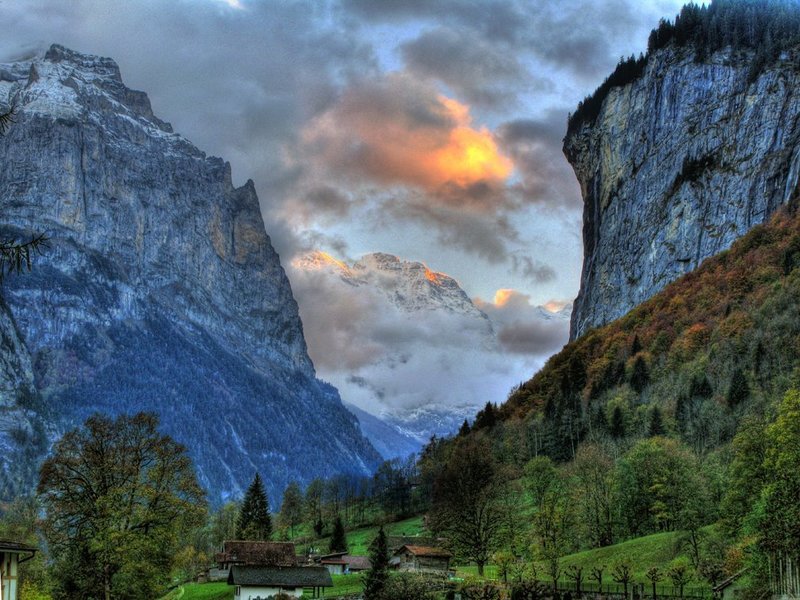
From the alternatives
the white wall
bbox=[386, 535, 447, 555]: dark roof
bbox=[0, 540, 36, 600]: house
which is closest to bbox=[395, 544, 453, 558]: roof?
bbox=[386, 535, 447, 555]: dark roof

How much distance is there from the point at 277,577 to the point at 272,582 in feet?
3.43

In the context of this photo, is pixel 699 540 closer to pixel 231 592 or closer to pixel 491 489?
pixel 491 489

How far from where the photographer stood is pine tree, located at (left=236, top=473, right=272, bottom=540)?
144 metres

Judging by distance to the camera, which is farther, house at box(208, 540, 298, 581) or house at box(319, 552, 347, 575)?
house at box(319, 552, 347, 575)

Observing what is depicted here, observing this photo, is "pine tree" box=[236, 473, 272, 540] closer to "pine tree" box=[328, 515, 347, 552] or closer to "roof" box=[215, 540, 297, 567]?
"pine tree" box=[328, 515, 347, 552]

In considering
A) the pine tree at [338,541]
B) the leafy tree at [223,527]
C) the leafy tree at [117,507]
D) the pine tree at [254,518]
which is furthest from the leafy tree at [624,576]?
the leafy tree at [223,527]

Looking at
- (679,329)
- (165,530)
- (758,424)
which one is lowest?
(165,530)

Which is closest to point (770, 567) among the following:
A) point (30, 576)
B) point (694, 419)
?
point (30, 576)

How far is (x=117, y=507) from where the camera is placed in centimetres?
6481

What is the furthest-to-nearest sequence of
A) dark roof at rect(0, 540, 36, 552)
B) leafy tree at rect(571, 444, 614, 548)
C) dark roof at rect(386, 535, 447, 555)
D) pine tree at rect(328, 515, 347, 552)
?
pine tree at rect(328, 515, 347, 552), dark roof at rect(386, 535, 447, 555), leafy tree at rect(571, 444, 614, 548), dark roof at rect(0, 540, 36, 552)

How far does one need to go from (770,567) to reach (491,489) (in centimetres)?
5153

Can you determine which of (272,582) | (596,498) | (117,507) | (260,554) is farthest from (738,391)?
(117,507)

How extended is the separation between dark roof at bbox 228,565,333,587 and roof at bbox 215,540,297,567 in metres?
1.94

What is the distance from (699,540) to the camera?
75.6 meters
